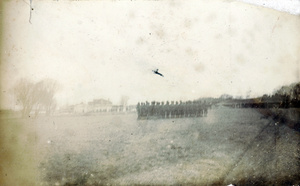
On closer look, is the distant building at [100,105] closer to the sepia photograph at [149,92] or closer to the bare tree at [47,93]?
the sepia photograph at [149,92]

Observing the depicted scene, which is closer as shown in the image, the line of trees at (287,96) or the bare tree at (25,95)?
the bare tree at (25,95)

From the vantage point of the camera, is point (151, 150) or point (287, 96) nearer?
point (151, 150)

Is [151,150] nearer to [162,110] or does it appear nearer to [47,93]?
[162,110]

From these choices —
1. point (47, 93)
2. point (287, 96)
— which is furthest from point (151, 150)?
point (287, 96)

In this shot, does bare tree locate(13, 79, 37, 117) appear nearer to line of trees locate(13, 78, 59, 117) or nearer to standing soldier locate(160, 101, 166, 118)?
line of trees locate(13, 78, 59, 117)

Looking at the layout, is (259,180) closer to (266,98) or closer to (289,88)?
(266,98)

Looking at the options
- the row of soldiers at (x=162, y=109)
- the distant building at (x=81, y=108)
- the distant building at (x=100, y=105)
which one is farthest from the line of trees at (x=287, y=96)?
the distant building at (x=81, y=108)

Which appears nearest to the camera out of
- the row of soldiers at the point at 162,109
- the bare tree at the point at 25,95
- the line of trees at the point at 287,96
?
the bare tree at the point at 25,95

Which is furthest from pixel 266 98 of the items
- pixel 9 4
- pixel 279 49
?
pixel 9 4
